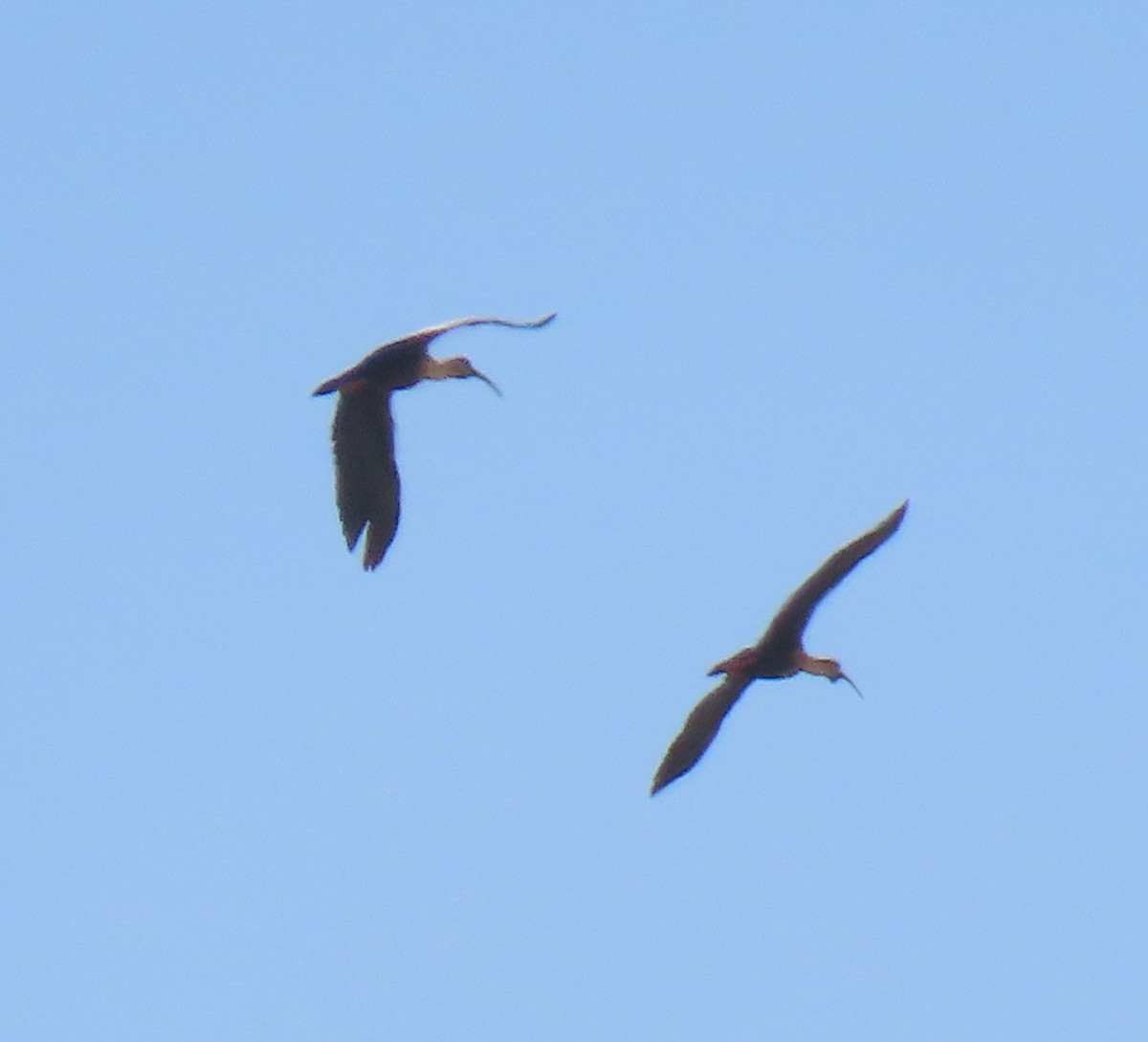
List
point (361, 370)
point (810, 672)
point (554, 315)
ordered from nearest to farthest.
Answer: point (554, 315)
point (361, 370)
point (810, 672)

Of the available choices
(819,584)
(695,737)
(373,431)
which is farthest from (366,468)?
(819,584)

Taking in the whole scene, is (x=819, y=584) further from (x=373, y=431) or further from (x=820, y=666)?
(x=373, y=431)

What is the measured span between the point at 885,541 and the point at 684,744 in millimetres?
3064

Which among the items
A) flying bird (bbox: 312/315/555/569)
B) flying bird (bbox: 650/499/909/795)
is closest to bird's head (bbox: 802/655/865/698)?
flying bird (bbox: 650/499/909/795)

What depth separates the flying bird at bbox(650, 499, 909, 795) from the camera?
18.9 metres

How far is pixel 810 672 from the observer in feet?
68.7

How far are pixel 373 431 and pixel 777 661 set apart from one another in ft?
11.4

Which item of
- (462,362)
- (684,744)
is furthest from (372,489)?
(684,744)

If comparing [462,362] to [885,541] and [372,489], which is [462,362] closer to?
[372,489]

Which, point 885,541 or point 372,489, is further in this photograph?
point 372,489

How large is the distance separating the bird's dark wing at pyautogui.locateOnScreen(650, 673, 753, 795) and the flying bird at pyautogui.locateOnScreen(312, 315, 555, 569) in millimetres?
2704

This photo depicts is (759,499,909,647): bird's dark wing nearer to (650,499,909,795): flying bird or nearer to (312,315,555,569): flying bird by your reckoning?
(650,499,909,795): flying bird

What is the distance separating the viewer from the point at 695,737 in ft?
69.4

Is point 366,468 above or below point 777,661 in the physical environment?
above
